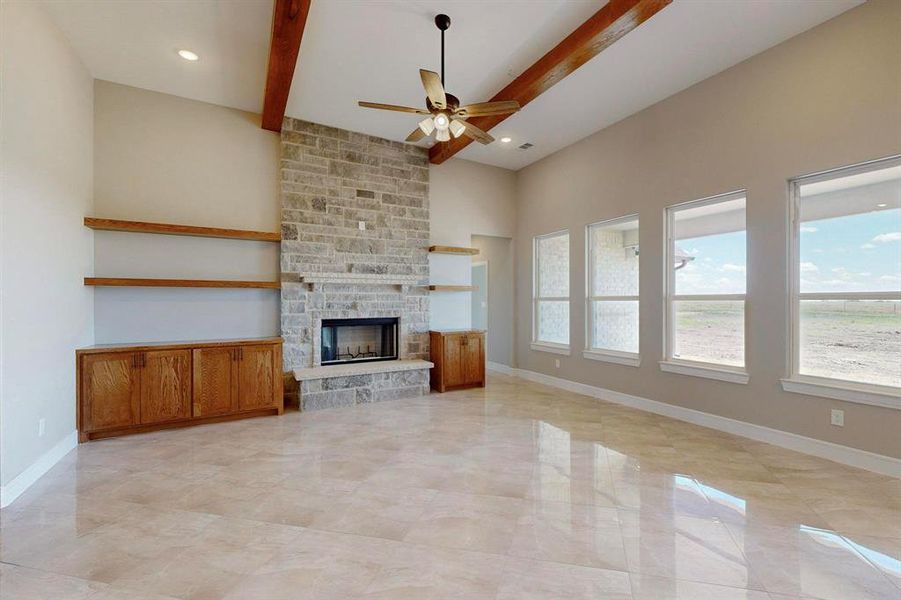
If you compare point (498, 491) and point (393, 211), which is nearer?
point (498, 491)

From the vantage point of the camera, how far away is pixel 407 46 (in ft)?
11.3

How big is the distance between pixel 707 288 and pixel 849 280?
3.62 feet

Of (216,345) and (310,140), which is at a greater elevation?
(310,140)

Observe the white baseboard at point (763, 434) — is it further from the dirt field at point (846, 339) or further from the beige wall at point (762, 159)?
the dirt field at point (846, 339)

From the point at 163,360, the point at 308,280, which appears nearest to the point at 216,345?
the point at 163,360

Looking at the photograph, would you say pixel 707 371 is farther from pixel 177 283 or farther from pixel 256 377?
pixel 177 283

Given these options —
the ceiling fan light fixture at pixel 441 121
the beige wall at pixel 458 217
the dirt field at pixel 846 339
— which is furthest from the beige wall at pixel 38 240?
the dirt field at pixel 846 339

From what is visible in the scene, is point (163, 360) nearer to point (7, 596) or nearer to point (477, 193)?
point (7, 596)

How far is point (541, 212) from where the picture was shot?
20.3 ft

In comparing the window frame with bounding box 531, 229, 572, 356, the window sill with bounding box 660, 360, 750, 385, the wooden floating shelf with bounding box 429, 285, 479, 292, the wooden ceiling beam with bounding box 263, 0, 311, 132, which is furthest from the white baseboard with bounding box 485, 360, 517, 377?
the wooden ceiling beam with bounding box 263, 0, 311, 132

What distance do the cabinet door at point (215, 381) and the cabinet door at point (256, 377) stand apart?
6cm

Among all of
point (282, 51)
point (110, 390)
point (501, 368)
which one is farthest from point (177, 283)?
point (501, 368)

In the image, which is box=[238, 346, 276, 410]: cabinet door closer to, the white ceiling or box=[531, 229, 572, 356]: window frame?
the white ceiling

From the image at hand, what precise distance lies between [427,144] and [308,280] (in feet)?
8.60
